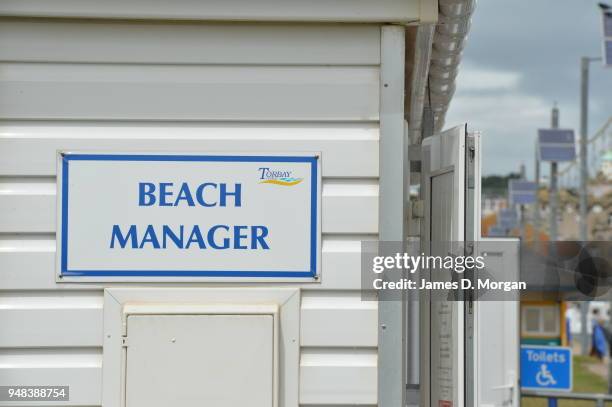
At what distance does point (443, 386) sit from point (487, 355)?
3.48 feet

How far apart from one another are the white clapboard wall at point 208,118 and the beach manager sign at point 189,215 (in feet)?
0.16

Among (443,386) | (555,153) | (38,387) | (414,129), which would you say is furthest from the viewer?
(555,153)

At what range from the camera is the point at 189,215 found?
284cm

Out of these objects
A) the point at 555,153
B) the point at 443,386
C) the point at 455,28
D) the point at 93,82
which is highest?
the point at 555,153

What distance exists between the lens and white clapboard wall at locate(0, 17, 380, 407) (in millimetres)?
2814

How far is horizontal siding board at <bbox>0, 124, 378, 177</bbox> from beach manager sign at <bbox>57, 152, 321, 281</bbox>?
0.11ft

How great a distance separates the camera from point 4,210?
281 centimetres

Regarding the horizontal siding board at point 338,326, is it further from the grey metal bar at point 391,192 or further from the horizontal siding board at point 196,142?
the horizontal siding board at point 196,142

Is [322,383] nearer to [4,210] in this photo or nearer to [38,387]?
[38,387]

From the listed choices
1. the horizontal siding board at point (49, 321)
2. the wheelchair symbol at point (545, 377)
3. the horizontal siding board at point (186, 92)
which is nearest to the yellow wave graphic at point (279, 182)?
the horizontal siding board at point (186, 92)

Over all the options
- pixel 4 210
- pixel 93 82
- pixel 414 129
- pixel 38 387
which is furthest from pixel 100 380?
pixel 414 129

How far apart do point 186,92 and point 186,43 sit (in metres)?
0.18

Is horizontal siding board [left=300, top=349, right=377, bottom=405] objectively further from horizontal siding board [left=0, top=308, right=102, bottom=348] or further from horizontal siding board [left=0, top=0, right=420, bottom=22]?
horizontal siding board [left=0, top=0, right=420, bottom=22]

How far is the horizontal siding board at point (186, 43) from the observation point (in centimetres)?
286
